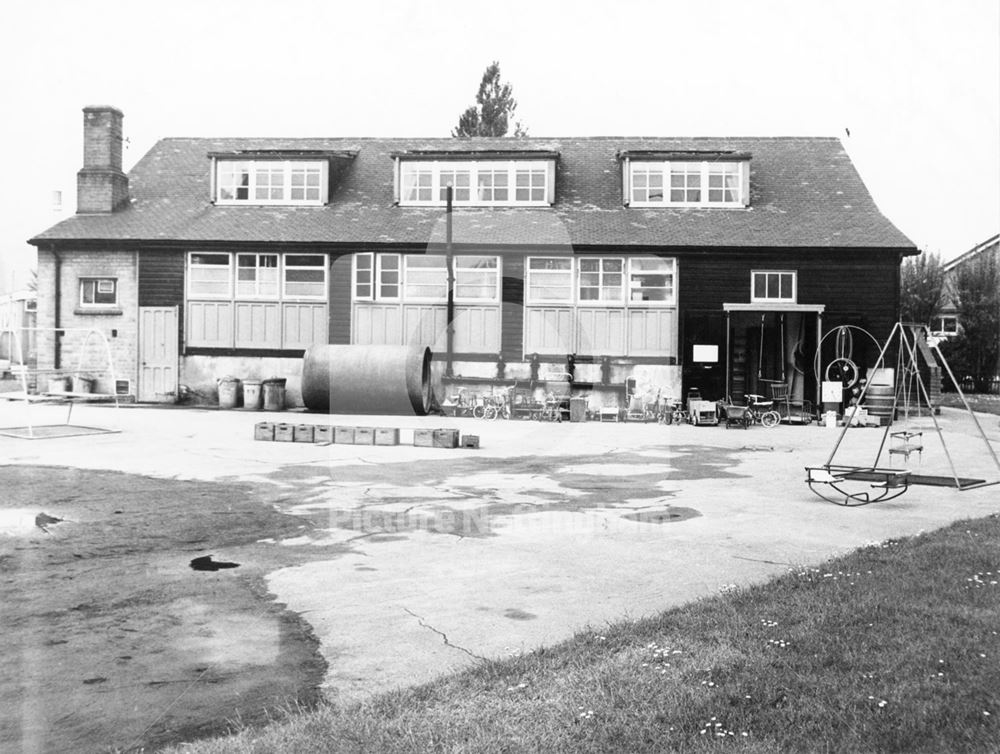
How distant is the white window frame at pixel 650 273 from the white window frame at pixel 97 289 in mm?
14727

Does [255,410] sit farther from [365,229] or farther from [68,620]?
[68,620]

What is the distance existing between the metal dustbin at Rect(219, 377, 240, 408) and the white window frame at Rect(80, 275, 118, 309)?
14.4ft

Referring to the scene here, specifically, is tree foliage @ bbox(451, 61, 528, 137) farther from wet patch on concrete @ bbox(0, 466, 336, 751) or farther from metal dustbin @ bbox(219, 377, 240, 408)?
wet patch on concrete @ bbox(0, 466, 336, 751)

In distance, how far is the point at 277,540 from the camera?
8758 mm

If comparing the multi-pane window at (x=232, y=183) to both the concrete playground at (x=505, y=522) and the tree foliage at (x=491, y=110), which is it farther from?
the tree foliage at (x=491, y=110)

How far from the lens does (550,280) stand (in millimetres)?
27906

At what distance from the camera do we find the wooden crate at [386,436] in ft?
57.4

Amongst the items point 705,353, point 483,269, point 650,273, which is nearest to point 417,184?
point 483,269

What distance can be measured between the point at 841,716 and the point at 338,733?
2203 mm

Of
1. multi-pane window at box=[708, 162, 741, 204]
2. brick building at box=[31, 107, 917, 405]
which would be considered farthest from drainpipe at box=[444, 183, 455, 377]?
multi-pane window at box=[708, 162, 741, 204]

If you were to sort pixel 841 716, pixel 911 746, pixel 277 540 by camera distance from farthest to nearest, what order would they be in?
pixel 277 540
pixel 841 716
pixel 911 746

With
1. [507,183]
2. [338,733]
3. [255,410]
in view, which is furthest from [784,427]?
[338,733]

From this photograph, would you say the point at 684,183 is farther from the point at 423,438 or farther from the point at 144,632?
the point at 144,632

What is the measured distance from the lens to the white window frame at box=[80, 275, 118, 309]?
28.9 m
